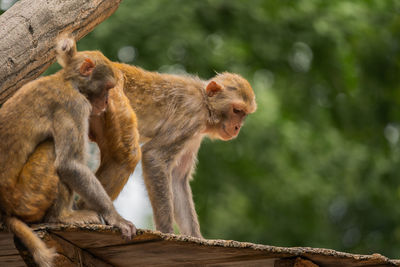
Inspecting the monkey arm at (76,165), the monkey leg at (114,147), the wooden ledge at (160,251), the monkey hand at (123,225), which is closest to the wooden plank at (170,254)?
the wooden ledge at (160,251)

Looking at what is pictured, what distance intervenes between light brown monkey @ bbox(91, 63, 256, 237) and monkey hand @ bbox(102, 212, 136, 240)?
199cm

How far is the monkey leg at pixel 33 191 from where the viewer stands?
5668 millimetres

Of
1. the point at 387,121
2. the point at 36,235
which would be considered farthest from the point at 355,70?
the point at 36,235

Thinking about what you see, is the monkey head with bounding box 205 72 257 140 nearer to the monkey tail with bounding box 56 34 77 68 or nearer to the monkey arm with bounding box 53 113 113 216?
the monkey tail with bounding box 56 34 77 68

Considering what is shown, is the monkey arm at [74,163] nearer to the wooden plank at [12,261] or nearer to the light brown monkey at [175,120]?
the wooden plank at [12,261]

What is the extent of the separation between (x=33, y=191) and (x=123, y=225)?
28.6 inches

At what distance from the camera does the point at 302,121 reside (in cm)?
1605

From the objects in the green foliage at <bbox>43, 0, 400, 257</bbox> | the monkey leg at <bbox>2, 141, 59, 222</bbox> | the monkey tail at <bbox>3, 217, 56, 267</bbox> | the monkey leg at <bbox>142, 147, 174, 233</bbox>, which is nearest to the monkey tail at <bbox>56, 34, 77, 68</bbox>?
the monkey leg at <bbox>2, 141, 59, 222</bbox>

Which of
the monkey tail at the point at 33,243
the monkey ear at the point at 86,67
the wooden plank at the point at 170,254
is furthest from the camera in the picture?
the monkey ear at the point at 86,67

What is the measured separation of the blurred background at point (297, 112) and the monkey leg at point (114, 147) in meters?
7.54

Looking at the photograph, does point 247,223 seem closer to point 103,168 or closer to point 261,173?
point 261,173

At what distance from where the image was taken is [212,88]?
8.39 m

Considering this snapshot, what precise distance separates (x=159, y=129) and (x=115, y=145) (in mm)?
1781

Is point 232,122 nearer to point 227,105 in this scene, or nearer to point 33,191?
point 227,105
